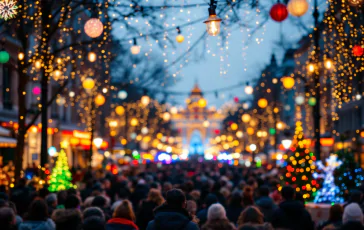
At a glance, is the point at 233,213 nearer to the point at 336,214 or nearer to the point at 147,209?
the point at 147,209

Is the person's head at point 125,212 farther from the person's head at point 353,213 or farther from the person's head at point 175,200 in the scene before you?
the person's head at point 353,213

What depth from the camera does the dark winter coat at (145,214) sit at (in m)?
13.8

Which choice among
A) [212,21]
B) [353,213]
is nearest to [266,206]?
[212,21]

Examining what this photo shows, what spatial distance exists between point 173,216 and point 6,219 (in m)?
1.99

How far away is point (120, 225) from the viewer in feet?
33.2

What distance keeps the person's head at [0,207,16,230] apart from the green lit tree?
12.1 meters

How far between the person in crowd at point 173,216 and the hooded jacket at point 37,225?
1884mm

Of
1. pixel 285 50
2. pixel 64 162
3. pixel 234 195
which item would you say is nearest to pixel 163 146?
pixel 285 50

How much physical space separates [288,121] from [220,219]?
7965cm

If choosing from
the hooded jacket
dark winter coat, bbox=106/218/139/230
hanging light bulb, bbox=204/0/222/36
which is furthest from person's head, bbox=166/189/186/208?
hanging light bulb, bbox=204/0/222/36

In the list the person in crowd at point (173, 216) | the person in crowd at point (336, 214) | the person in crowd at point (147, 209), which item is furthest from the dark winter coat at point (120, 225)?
the person in crowd at point (147, 209)

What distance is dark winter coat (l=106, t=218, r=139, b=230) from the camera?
10078 millimetres

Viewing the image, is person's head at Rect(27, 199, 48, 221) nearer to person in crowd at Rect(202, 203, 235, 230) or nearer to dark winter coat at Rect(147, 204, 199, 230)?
dark winter coat at Rect(147, 204, 199, 230)

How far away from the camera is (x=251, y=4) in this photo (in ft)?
49.5
